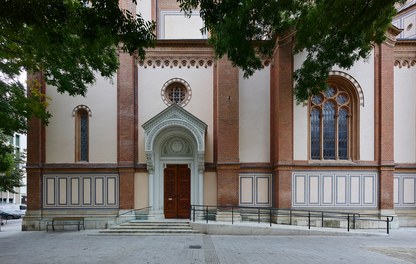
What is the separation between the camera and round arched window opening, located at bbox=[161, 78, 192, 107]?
55.8 feet

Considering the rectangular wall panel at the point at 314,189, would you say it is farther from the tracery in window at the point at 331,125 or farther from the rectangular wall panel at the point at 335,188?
the tracery in window at the point at 331,125

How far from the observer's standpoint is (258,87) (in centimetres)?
1678

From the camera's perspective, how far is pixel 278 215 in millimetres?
15469

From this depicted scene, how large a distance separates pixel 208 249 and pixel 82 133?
1002 centimetres

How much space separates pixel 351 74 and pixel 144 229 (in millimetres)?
13048

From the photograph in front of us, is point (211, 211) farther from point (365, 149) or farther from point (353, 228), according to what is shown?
point (365, 149)

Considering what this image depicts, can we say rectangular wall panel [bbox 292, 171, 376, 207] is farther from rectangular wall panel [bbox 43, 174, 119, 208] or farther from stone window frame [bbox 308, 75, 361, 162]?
rectangular wall panel [bbox 43, 174, 119, 208]

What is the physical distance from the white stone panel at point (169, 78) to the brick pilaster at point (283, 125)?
3539 millimetres

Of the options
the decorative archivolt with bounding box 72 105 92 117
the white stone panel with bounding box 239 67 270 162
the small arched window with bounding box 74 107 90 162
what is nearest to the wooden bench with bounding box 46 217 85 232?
the small arched window with bounding box 74 107 90 162

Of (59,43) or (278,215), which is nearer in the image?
(59,43)

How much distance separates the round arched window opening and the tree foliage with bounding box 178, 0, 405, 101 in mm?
5346

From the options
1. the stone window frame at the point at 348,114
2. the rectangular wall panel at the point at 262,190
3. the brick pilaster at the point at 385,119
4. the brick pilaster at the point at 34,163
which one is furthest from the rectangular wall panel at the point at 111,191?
the brick pilaster at the point at 385,119

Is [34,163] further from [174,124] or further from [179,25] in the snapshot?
[179,25]

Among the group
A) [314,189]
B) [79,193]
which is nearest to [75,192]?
[79,193]
